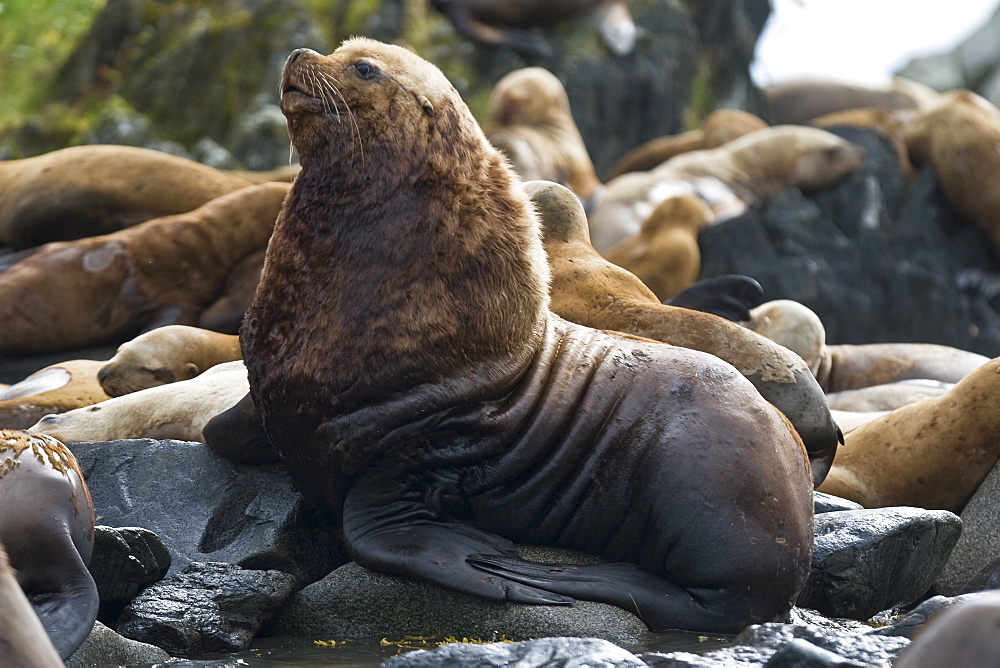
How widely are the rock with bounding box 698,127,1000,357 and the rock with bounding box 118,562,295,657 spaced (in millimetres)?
7574

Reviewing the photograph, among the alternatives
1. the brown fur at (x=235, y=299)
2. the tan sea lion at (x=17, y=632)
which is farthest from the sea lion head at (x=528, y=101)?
the tan sea lion at (x=17, y=632)

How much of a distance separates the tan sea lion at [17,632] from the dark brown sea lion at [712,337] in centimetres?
369

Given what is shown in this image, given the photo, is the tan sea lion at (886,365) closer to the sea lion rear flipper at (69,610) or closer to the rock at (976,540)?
the rock at (976,540)

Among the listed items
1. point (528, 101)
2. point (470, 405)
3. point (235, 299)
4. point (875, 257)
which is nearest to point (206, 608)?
point (470, 405)

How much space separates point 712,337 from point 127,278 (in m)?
4.21

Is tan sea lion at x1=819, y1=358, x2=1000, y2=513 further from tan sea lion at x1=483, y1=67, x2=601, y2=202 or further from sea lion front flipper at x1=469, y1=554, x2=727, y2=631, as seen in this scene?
tan sea lion at x1=483, y1=67, x2=601, y2=202

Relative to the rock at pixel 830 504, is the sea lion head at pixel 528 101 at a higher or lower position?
higher

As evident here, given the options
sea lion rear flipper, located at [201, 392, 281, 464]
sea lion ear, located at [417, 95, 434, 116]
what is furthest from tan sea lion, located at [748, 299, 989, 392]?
sea lion rear flipper, located at [201, 392, 281, 464]

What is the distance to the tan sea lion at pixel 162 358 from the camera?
6730mm

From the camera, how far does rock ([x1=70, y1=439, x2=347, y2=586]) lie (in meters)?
4.75

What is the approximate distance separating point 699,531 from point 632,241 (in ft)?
20.3

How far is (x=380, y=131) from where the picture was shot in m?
4.77

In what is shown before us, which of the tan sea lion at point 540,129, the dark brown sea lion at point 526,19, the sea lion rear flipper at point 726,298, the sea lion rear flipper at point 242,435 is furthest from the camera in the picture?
the dark brown sea lion at point 526,19

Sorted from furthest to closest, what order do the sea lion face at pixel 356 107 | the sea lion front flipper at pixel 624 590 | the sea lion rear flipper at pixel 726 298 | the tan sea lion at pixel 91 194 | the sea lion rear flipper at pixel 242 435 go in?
the tan sea lion at pixel 91 194 < the sea lion rear flipper at pixel 726 298 < the sea lion rear flipper at pixel 242 435 < the sea lion face at pixel 356 107 < the sea lion front flipper at pixel 624 590
